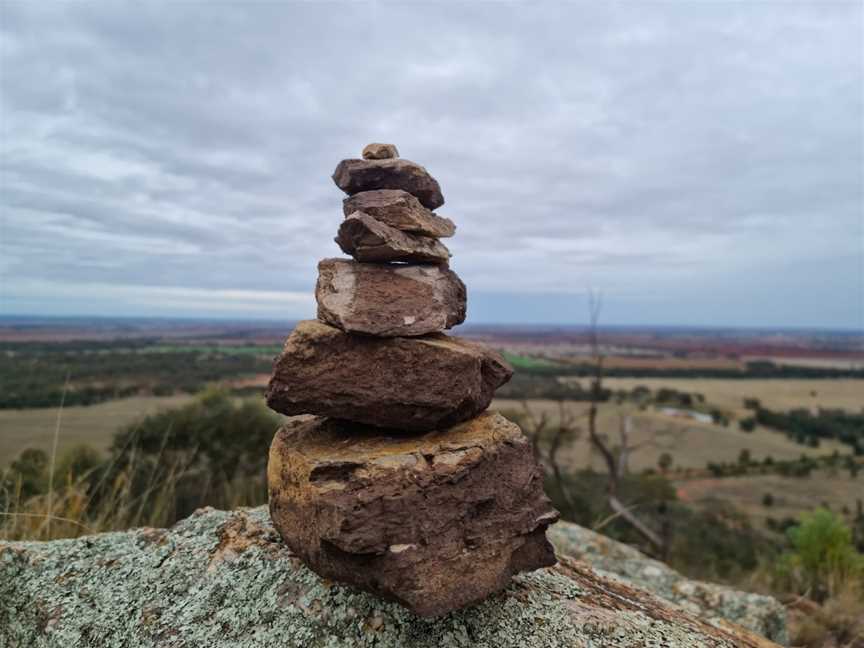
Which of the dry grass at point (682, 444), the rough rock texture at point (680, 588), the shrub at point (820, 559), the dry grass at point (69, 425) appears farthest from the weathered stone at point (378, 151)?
the dry grass at point (682, 444)

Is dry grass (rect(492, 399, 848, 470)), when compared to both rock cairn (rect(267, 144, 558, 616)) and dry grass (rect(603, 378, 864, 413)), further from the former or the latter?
rock cairn (rect(267, 144, 558, 616))

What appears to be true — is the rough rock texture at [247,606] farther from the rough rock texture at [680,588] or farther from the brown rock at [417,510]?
the rough rock texture at [680,588]

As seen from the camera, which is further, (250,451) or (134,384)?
(134,384)

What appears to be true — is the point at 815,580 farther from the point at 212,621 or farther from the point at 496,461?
the point at 212,621

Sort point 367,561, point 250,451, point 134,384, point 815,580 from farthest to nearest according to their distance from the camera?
point 134,384 < point 250,451 < point 815,580 < point 367,561

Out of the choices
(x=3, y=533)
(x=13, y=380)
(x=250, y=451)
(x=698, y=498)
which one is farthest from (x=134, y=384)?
(x=698, y=498)

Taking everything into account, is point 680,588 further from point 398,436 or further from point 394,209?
point 394,209

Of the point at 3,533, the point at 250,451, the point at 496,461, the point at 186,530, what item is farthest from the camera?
the point at 250,451

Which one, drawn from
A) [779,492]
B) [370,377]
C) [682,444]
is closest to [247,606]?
[370,377]
